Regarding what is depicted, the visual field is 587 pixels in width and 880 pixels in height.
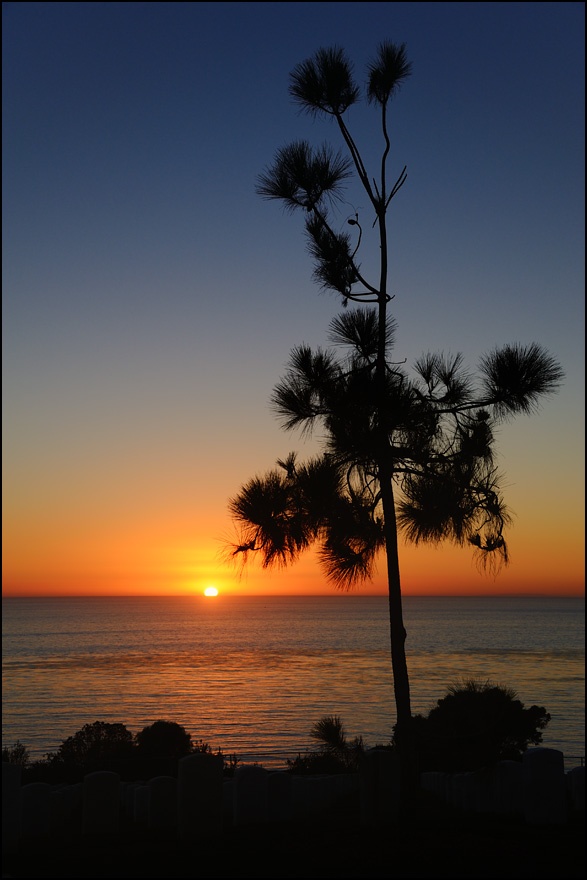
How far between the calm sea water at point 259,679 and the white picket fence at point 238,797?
7.53 m

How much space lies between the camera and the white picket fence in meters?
7.44

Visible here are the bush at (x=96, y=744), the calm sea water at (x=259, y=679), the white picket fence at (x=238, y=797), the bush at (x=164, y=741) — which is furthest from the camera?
the calm sea water at (x=259, y=679)

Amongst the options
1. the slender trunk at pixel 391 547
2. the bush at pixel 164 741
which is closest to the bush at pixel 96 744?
the bush at pixel 164 741

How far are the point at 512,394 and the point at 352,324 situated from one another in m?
2.29

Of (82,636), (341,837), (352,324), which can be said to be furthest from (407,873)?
(82,636)

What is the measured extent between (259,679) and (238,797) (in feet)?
226

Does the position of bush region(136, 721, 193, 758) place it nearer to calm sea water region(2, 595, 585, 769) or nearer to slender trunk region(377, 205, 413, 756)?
calm sea water region(2, 595, 585, 769)

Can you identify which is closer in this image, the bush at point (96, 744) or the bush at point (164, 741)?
the bush at point (96, 744)

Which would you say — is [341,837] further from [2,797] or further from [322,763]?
[322,763]

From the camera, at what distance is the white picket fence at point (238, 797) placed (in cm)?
744

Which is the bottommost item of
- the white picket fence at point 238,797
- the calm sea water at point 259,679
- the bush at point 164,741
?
the calm sea water at point 259,679

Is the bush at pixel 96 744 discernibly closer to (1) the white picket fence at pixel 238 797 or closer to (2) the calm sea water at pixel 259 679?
(2) the calm sea water at pixel 259 679

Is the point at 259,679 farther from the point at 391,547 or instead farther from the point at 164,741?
the point at 391,547

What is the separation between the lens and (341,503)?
32.1 ft
